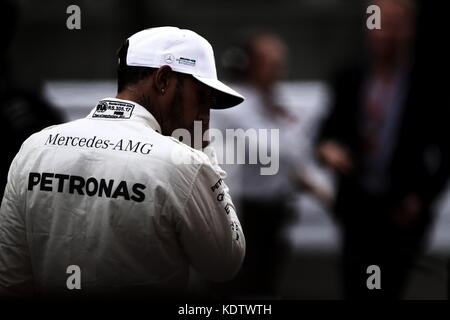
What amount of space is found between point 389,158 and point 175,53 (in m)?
1.93

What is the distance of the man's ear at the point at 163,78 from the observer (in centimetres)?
275

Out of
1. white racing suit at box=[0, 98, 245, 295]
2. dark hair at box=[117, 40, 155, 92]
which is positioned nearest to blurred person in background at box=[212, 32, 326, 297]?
dark hair at box=[117, 40, 155, 92]

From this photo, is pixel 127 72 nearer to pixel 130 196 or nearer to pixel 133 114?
pixel 133 114

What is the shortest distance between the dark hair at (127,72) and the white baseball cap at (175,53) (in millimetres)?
15

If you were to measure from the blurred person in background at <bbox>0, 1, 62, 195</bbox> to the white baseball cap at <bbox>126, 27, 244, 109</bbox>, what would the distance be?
109 centimetres

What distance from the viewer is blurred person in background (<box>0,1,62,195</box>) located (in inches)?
146

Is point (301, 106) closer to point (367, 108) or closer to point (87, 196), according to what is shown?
point (367, 108)

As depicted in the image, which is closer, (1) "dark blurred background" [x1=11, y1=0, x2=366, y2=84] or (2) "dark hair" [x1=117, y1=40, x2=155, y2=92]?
(2) "dark hair" [x1=117, y1=40, x2=155, y2=92]

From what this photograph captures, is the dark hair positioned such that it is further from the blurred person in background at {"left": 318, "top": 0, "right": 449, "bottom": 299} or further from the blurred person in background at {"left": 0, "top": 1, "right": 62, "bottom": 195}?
the blurred person in background at {"left": 318, "top": 0, "right": 449, "bottom": 299}

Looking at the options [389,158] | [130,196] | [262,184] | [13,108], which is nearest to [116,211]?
[130,196]

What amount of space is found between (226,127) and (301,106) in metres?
1.53

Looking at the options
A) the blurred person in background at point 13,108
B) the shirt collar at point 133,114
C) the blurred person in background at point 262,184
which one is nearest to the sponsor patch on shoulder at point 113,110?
the shirt collar at point 133,114

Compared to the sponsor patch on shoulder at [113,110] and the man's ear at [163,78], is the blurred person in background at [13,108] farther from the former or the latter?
the man's ear at [163,78]
